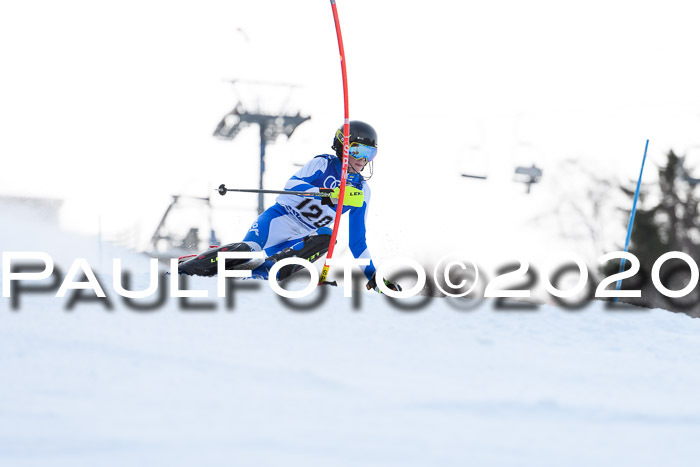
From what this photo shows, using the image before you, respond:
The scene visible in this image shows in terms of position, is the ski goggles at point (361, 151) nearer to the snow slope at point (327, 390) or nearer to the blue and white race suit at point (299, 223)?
the blue and white race suit at point (299, 223)

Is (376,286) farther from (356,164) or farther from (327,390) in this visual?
(327,390)

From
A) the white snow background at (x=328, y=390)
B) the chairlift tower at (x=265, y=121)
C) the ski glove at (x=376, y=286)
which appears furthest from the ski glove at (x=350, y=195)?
the chairlift tower at (x=265, y=121)

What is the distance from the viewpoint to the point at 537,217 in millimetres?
25188

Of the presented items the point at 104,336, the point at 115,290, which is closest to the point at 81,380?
the point at 104,336

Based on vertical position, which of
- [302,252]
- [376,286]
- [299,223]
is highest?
[299,223]

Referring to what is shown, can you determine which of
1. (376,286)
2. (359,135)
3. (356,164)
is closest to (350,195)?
(356,164)

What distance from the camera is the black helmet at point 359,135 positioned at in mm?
5645

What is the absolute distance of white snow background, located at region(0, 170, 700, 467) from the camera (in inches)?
97.7

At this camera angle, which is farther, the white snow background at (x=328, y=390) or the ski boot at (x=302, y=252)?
the ski boot at (x=302, y=252)

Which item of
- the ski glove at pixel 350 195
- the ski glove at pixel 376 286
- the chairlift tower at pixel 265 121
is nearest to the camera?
the ski glove at pixel 350 195

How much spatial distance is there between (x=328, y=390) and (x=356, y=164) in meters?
2.93

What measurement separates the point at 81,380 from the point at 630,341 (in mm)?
2733

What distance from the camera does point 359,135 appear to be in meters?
5.65

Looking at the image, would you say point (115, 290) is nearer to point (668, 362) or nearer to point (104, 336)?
point (104, 336)
